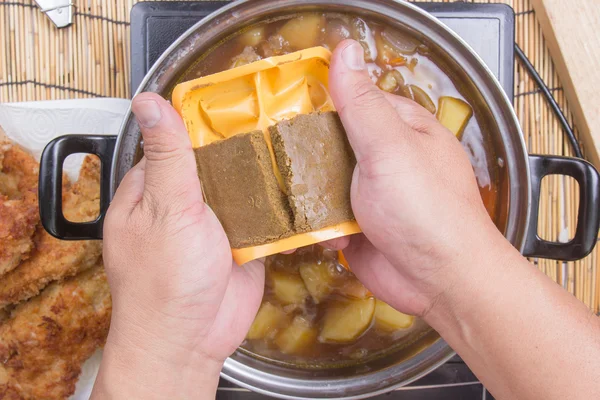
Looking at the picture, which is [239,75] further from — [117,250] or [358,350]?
[358,350]

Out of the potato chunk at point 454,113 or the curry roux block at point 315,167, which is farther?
the potato chunk at point 454,113

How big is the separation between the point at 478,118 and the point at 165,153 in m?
0.81

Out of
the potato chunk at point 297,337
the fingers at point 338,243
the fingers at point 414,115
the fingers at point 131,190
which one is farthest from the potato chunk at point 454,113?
the fingers at point 131,190

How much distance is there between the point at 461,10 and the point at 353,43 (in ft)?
1.67

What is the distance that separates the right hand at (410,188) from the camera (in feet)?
3.41

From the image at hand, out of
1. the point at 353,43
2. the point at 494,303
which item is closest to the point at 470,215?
the point at 494,303

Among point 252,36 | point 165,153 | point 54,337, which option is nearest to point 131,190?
point 165,153

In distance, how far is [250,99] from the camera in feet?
3.66

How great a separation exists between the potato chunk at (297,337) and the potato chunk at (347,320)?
34mm

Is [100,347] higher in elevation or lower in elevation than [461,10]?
lower

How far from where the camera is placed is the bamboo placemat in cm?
162

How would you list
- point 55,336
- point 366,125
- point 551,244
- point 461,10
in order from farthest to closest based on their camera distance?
point 55,336 → point 461,10 → point 551,244 → point 366,125

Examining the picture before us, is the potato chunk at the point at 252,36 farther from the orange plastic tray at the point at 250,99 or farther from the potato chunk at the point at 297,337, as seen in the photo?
the potato chunk at the point at 297,337

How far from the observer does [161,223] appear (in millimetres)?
1046
